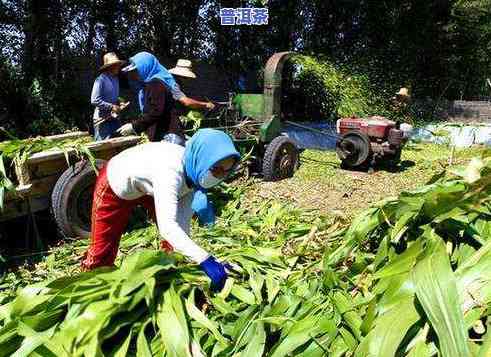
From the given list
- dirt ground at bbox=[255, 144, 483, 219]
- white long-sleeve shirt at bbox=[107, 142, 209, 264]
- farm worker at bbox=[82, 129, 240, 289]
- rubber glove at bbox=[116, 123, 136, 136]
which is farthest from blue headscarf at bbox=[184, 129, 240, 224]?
rubber glove at bbox=[116, 123, 136, 136]

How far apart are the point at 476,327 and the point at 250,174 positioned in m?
5.50

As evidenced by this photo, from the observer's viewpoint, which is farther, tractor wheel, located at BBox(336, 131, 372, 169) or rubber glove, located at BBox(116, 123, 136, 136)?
tractor wheel, located at BBox(336, 131, 372, 169)

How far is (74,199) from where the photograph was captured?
4.52 m

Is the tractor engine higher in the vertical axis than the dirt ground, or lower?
higher

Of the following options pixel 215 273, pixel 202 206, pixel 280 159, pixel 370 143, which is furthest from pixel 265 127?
pixel 215 273

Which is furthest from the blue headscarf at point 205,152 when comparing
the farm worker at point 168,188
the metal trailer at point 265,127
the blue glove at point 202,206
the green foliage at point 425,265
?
the metal trailer at point 265,127

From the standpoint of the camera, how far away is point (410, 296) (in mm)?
1718

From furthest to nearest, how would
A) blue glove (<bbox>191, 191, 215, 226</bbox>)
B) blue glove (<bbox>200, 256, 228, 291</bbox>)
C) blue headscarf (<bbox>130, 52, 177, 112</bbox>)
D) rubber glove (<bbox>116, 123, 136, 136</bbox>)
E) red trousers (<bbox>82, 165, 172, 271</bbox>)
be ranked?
rubber glove (<bbox>116, 123, 136, 136</bbox>) → blue headscarf (<bbox>130, 52, 177, 112</bbox>) → red trousers (<bbox>82, 165, 172, 271</bbox>) → blue glove (<bbox>191, 191, 215, 226</bbox>) → blue glove (<bbox>200, 256, 228, 291</bbox>)

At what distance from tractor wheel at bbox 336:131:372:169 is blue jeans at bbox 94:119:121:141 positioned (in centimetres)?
362

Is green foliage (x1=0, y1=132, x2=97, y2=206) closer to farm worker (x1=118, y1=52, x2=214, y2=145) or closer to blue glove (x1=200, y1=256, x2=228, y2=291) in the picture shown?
farm worker (x1=118, y1=52, x2=214, y2=145)

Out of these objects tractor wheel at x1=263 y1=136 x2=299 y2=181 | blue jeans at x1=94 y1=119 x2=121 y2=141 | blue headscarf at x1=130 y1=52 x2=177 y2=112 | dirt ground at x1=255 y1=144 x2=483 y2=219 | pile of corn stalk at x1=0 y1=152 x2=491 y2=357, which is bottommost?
dirt ground at x1=255 y1=144 x2=483 y2=219

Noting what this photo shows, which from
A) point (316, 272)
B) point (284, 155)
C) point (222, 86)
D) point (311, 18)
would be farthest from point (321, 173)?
point (311, 18)

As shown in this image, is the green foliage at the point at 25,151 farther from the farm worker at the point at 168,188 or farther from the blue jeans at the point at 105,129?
the farm worker at the point at 168,188

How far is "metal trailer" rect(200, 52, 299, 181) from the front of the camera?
683 cm
